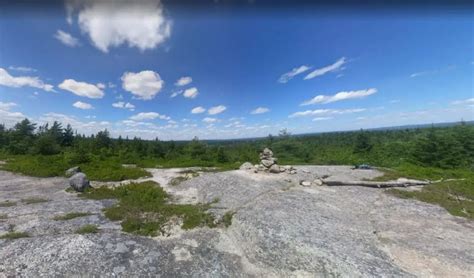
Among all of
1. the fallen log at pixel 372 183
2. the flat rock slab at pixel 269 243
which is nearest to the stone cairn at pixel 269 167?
the fallen log at pixel 372 183

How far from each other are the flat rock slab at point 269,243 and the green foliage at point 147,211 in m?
0.59

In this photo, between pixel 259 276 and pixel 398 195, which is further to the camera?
pixel 398 195

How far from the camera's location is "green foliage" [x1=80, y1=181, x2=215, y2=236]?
943 centimetres

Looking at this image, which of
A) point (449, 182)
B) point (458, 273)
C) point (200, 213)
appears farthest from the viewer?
point (449, 182)

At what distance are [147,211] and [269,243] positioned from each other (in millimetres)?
6569

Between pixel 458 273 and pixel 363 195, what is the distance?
293 inches

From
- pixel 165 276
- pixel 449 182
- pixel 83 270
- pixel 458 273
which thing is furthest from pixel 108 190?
pixel 449 182

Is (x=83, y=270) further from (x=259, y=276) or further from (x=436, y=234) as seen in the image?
(x=436, y=234)

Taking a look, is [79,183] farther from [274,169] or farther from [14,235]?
[274,169]

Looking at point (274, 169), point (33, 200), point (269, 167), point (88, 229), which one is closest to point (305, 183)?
point (274, 169)

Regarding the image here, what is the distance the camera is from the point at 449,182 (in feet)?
54.9

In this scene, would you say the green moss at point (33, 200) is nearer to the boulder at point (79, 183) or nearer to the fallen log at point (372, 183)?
the boulder at point (79, 183)

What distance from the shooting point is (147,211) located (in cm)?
1136

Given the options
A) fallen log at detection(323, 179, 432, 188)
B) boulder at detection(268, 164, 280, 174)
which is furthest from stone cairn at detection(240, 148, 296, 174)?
fallen log at detection(323, 179, 432, 188)
